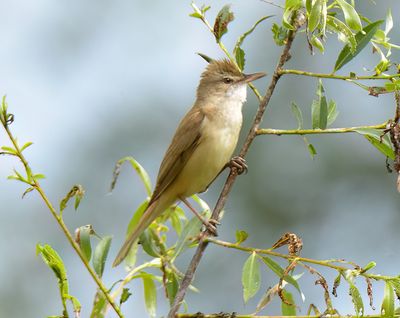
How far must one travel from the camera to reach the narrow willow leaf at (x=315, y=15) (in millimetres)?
2176

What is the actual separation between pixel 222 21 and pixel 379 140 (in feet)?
2.23

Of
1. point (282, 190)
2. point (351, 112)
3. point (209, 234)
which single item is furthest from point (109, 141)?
point (209, 234)

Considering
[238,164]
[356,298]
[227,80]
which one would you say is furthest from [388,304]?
[227,80]

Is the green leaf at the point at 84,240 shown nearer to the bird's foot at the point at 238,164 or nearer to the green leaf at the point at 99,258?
the green leaf at the point at 99,258

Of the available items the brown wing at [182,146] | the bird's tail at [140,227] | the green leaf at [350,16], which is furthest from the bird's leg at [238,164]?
the green leaf at [350,16]

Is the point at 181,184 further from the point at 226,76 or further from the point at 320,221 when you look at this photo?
the point at 320,221

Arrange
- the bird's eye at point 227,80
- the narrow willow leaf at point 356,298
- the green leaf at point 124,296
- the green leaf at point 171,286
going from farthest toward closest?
the bird's eye at point 227,80
the green leaf at point 171,286
the green leaf at point 124,296
the narrow willow leaf at point 356,298

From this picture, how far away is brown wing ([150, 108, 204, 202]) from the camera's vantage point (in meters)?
3.79

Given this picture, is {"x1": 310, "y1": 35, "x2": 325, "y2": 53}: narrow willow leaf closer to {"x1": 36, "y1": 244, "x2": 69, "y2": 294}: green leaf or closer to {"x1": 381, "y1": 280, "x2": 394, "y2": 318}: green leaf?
{"x1": 381, "y1": 280, "x2": 394, "y2": 318}: green leaf

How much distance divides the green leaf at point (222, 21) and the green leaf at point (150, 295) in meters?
0.86

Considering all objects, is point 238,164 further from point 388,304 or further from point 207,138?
point 388,304

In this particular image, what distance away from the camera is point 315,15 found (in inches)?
85.8

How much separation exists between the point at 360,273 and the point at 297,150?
17.0 feet

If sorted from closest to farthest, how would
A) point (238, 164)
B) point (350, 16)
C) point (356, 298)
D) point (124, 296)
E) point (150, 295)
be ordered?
point (356, 298) → point (124, 296) → point (350, 16) → point (150, 295) → point (238, 164)
